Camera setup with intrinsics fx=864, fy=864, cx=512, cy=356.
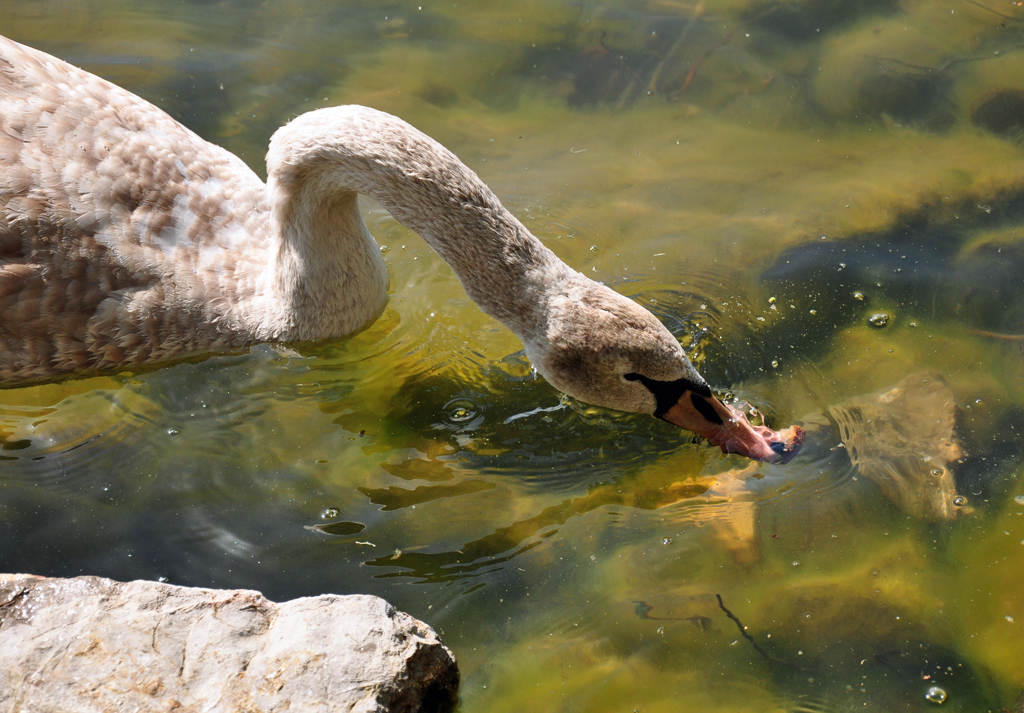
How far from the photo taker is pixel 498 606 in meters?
4.00

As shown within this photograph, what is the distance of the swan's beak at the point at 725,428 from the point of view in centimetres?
434

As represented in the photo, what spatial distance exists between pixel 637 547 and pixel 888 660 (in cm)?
119

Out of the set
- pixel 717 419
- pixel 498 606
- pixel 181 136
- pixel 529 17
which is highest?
pixel 529 17

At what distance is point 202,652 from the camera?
10.3 feet

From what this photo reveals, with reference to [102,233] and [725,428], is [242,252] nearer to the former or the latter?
[102,233]

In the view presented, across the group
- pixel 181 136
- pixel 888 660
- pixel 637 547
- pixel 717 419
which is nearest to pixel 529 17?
pixel 181 136

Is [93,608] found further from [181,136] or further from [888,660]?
[888,660]

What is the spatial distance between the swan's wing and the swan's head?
6.05ft

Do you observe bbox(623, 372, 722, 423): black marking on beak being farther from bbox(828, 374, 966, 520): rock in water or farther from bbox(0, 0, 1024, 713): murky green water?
bbox(828, 374, 966, 520): rock in water

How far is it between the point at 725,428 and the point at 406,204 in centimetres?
199

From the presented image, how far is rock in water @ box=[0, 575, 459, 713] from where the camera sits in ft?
9.87

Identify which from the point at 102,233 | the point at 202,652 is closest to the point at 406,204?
the point at 102,233

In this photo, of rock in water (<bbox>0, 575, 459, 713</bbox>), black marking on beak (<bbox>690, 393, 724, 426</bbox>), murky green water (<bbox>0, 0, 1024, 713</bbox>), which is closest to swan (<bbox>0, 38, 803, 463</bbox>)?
black marking on beak (<bbox>690, 393, 724, 426</bbox>)

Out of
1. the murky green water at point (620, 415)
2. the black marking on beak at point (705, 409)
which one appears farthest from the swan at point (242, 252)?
the murky green water at point (620, 415)
